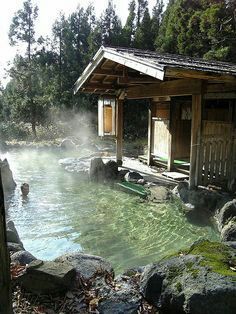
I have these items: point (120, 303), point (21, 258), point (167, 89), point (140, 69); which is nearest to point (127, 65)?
point (140, 69)

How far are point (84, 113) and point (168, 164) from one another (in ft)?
48.0

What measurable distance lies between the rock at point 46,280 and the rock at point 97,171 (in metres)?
8.36

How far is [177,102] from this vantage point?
11977 millimetres

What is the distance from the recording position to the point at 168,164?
457 inches

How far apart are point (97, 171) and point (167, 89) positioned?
403cm

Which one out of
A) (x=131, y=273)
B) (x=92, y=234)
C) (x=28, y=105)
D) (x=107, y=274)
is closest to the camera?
(x=107, y=274)

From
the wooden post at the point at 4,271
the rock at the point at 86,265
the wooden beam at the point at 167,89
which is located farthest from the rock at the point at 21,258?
the wooden beam at the point at 167,89

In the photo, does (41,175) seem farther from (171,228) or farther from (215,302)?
(215,302)

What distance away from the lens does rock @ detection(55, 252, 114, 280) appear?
12.2 ft

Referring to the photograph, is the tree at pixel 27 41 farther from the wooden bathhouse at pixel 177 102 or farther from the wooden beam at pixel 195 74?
the wooden beam at pixel 195 74

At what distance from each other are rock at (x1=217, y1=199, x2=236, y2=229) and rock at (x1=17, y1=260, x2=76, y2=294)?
4529 mm

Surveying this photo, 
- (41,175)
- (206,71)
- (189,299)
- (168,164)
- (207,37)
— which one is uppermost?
(207,37)

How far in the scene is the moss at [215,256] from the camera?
3.02 meters

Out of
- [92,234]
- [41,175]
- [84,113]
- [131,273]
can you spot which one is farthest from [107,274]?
[84,113]
